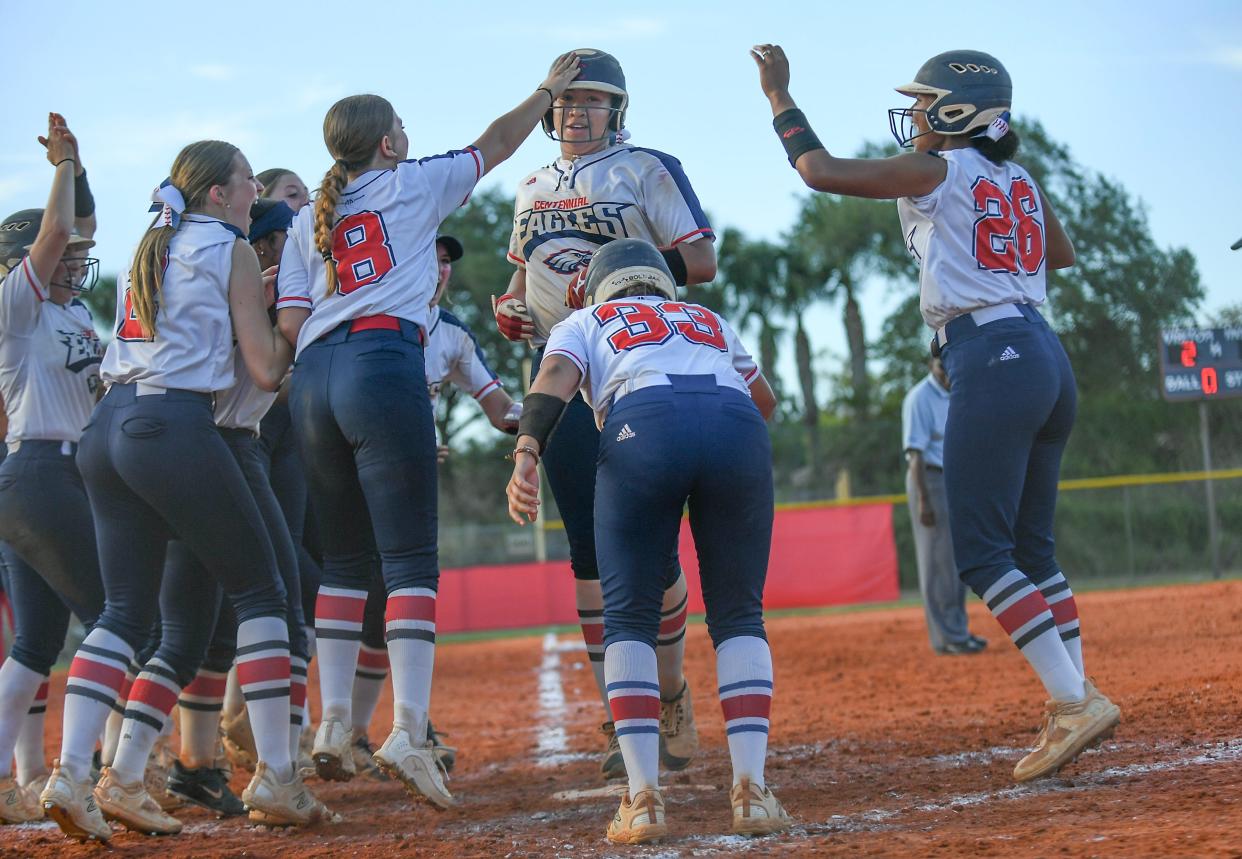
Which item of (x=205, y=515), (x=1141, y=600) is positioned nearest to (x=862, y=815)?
(x=205, y=515)

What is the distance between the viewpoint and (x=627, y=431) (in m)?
3.97

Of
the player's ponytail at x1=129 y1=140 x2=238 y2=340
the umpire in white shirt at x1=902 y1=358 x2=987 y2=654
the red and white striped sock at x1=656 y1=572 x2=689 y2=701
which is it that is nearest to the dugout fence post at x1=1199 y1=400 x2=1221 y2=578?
the umpire in white shirt at x1=902 y1=358 x2=987 y2=654

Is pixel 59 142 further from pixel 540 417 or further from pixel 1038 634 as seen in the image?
pixel 1038 634

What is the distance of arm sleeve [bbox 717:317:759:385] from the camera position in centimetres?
429

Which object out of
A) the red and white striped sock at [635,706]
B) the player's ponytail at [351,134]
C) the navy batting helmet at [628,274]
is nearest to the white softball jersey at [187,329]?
the player's ponytail at [351,134]

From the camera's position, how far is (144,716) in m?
4.64

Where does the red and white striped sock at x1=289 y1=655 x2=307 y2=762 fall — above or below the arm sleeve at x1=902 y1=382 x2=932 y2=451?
below

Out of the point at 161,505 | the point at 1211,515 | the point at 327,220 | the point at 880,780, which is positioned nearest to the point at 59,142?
the point at 327,220

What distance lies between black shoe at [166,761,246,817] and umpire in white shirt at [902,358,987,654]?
660cm

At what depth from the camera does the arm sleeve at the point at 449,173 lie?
466cm

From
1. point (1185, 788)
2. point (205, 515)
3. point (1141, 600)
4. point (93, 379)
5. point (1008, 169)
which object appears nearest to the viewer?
point (1185, 788)

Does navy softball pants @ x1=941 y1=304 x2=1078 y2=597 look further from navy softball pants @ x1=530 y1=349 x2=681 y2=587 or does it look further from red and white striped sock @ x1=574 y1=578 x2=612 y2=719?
red and white striped sock @ x1=574 y1=578 x2=612 y2=719

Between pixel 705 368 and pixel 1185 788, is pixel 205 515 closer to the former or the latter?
pixel 705 368

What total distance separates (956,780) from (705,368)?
1824 millimetres
